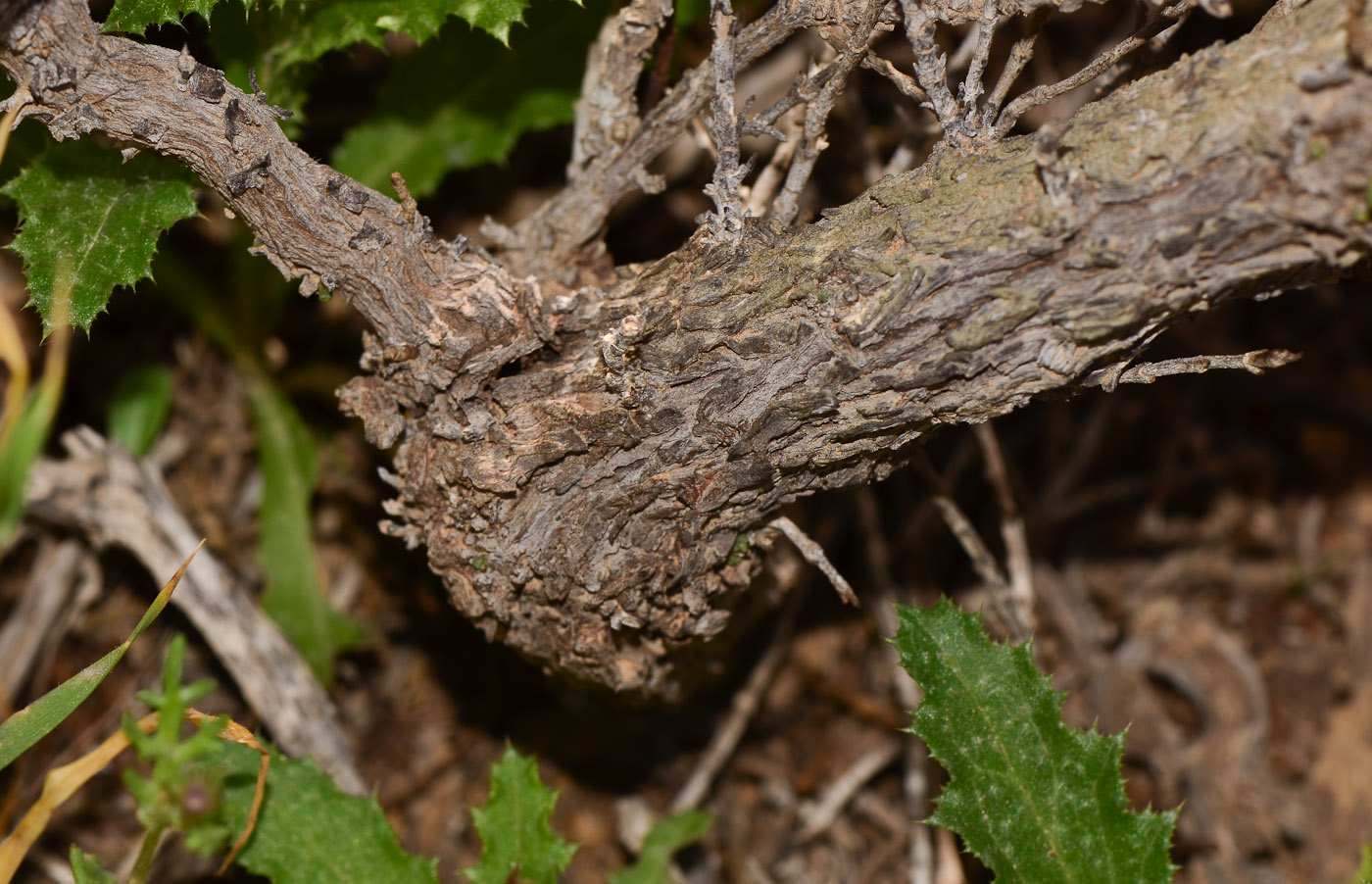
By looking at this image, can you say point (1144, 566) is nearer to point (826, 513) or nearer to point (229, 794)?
point (826, 513)

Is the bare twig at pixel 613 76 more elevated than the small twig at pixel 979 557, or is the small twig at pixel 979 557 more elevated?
the bare twig at pixel 613 76

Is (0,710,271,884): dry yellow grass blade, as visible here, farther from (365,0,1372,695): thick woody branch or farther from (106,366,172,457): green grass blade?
(106,366,172,457): green grass blade

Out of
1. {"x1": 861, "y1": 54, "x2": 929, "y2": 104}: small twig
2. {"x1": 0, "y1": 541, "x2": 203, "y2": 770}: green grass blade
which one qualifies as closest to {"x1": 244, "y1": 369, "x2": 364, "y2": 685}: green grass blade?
{"x1": 0, "y1": 541, "x2": 203, "y2": 770}: green grass blade

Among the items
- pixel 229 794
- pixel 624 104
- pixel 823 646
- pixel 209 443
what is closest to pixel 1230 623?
pixel 823 646

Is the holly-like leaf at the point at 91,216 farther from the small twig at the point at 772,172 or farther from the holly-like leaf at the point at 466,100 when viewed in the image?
the small twig at the point at 772,172

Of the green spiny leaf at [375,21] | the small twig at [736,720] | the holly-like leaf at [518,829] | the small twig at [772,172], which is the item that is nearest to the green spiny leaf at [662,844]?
the small twig at [736,720]
